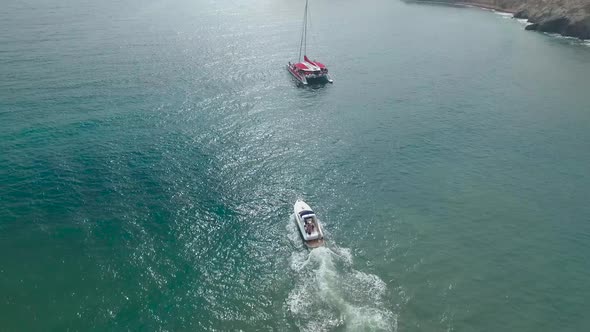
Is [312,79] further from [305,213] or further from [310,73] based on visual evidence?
[305,213]

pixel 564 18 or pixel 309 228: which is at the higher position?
pixel 564 18

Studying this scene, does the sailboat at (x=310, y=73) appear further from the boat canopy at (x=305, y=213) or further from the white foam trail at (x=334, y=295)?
the white foam trail at (x=334, y=295)

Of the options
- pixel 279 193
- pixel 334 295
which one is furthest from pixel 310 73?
pixel 334 295

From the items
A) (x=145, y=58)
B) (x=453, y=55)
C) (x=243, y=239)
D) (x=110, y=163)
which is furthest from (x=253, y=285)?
(x=453, y=55)

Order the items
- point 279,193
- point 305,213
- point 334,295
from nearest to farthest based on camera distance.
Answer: point 334,295 → point 305,213 → point 279,193

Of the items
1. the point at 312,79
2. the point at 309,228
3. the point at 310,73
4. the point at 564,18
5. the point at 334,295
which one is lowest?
the point at 334,295

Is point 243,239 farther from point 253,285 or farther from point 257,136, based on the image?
point 257,136

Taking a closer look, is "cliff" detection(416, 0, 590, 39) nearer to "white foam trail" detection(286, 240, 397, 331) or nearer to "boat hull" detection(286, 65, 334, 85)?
"boat hull" detection(286, 65, 334, 85)

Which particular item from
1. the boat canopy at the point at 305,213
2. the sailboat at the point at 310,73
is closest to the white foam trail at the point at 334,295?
the boat canopy at the point at 305,213
